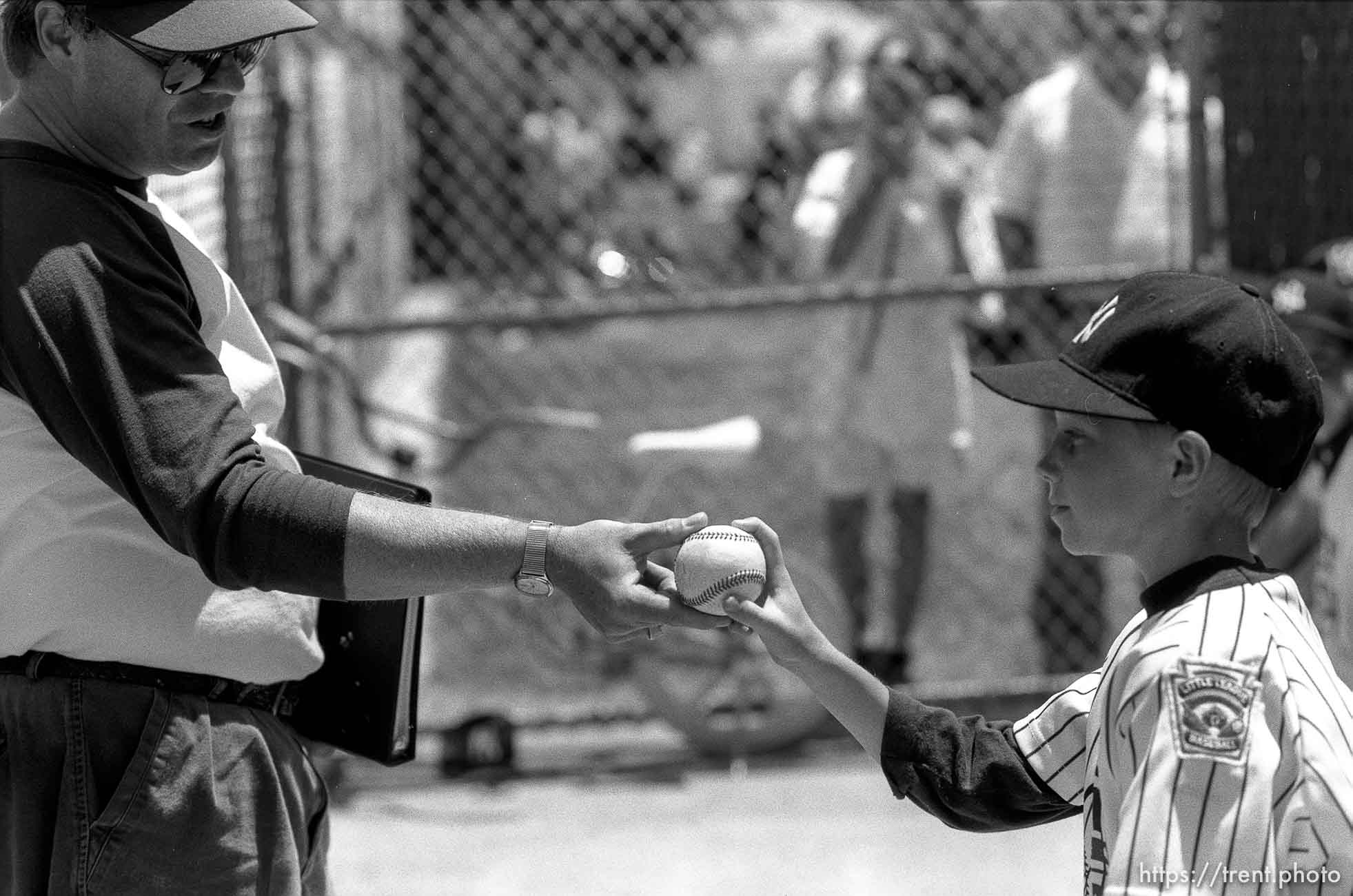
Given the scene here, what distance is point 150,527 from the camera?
7.22 ft

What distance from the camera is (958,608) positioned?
7422mm

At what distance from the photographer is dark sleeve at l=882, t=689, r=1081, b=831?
7.33ft

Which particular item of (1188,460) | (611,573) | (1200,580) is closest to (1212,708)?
(1200,580)

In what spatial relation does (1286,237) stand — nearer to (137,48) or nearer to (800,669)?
(800,669)

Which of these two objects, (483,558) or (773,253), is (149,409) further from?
(773,253)

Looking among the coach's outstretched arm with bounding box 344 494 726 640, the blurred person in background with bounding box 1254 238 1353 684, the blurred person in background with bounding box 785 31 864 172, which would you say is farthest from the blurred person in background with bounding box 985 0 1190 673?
the coach's outstretched arm with bounding box 344 494 726 640

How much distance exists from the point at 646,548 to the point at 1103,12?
20.5ft

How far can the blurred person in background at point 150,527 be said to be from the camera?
2.05 m

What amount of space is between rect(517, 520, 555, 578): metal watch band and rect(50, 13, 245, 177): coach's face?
715 mm

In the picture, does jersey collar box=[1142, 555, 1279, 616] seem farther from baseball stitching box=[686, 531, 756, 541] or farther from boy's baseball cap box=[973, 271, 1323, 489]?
baseball stitching box=[686, 531, 756, 541]

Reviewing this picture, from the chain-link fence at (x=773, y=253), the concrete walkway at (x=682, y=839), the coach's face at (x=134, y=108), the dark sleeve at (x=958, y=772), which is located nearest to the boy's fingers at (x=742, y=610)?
the dark sleeve at (x=958, y=772)

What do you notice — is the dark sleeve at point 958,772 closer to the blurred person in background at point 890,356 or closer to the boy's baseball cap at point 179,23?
the boy's baseball cap at point 179,23

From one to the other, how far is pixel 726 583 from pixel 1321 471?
231cm

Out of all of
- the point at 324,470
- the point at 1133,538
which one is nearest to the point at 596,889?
the point at 324,470
